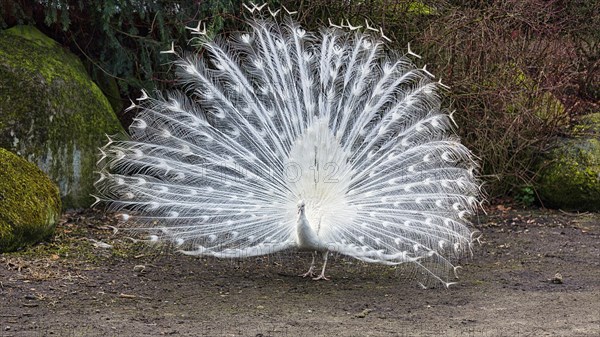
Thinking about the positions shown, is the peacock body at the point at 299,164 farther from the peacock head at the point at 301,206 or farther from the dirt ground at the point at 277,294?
the dirt ground at the point at 277,294

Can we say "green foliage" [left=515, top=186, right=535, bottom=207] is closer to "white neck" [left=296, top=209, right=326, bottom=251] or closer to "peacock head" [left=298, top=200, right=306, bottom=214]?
"white neck" [left=296, top=209, right=326, bottom=251]

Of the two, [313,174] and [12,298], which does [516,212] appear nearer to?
[313,174]

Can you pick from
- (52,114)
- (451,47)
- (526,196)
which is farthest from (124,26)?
(526,196)

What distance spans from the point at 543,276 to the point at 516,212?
2.89m

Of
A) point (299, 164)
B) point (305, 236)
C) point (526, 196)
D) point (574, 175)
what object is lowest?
point (526, 196)

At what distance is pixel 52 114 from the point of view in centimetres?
848

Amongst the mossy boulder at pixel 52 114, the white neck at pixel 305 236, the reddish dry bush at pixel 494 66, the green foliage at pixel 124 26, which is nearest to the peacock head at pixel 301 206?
the white neck at pixel 305 236

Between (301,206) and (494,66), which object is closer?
(301,206)

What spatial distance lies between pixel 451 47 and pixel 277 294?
4.17 m

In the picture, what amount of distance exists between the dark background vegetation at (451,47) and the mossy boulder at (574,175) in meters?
0.15

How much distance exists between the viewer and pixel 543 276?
6598 millimetres

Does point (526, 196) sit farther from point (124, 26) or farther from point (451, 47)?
point (124, 26)

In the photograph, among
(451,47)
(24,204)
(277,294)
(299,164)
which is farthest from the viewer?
(451,47)

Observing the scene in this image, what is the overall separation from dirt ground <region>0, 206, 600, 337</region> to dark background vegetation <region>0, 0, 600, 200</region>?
6.06 ft
